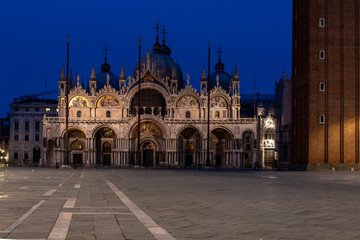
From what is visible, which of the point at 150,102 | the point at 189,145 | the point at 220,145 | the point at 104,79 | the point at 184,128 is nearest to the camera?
the point at 184,128

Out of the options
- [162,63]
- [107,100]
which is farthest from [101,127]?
[162,63]

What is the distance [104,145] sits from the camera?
8412 centimetres

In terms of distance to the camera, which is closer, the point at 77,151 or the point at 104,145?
the point at 104,145

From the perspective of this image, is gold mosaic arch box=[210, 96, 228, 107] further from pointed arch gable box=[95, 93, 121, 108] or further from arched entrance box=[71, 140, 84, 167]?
arched entrance box=[71, 140, 84, 167]

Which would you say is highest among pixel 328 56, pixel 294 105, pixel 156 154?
pixel 328 56

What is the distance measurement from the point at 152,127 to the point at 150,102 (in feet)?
14.3

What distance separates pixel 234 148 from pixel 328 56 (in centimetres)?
2905

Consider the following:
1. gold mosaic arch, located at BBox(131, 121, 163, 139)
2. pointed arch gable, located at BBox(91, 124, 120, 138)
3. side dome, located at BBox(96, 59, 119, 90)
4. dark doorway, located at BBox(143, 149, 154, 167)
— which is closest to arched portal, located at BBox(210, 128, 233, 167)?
gold mosaic arch, located at BBox(131, 121, 163, 139)

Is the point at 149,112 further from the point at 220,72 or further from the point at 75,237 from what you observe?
the point at 75,237

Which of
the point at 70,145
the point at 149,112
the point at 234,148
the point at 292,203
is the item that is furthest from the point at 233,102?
the point at 292,203

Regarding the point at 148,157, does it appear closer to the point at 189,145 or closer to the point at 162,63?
the point at 189,145

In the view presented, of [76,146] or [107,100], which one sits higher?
[107,100]

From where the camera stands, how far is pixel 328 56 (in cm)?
5456

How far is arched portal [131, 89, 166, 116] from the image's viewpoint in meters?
82.8
